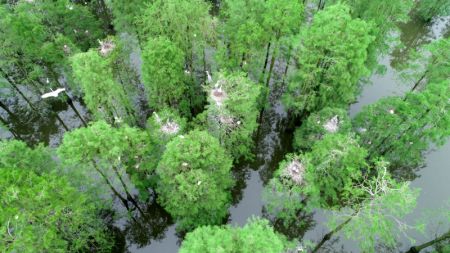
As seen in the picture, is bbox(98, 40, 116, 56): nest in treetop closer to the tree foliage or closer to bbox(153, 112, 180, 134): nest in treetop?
bbox(153, 112, 180, 134): nest in treetop

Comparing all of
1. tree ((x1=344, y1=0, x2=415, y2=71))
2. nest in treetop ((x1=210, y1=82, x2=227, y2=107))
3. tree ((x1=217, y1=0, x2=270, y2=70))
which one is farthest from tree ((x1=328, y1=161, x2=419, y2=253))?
tree ((x1=217, y1=0, x2=270, y2=70))

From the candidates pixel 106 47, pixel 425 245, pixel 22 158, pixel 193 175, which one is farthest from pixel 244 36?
pixel 425 245

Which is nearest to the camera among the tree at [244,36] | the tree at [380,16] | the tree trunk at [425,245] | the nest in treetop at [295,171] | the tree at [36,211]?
the tree at [36,211]

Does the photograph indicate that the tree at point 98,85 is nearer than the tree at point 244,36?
Yes

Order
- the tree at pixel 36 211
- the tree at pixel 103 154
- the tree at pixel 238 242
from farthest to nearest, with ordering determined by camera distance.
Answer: the tree at pixel 103 154 → the tree at pixel 36 211 → the tree at pixel 238 242

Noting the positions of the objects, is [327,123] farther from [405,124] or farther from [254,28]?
[254,28]

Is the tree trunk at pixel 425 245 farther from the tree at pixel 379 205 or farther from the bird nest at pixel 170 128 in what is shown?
the bird nest at pixel 170 128

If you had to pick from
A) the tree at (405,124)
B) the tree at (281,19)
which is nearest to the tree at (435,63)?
the tree at (405,124)

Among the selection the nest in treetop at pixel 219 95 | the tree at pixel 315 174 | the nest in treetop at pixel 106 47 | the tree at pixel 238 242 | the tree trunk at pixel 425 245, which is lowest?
the tree trunk at pixel 425 245

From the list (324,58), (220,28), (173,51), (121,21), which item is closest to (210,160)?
(173,51)
